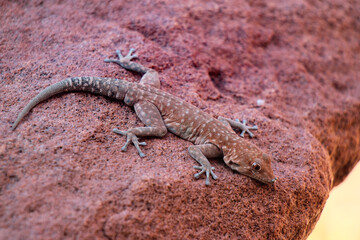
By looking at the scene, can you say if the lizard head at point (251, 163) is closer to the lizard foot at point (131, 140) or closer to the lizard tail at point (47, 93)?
the lizard foot at point (131, 140)

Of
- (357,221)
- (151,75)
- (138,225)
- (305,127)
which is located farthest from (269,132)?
(357,221)

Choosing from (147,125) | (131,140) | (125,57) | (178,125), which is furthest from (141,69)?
(131,140)

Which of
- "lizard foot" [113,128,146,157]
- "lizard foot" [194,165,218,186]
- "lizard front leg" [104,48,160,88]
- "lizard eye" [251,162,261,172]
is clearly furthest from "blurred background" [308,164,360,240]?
"lizard front leg" [104,48,160,88]

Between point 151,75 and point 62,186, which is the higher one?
point 151,75

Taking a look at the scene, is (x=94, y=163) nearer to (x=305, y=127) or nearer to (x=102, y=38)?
(x=102, y=38)

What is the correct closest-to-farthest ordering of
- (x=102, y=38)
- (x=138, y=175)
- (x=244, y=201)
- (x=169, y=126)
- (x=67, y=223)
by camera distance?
1. (x=67, y=223)
2. (x=138, y=175)
3. (x=244, y=201)
4. (x=169, y=126)
5. (x=102, y=38)

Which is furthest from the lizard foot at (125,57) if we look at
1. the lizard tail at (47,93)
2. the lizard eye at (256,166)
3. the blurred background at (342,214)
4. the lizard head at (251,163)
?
the blurred background at (342,214)

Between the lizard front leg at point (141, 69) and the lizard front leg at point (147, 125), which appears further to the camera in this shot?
the lizard front leg at point (141, 69)
